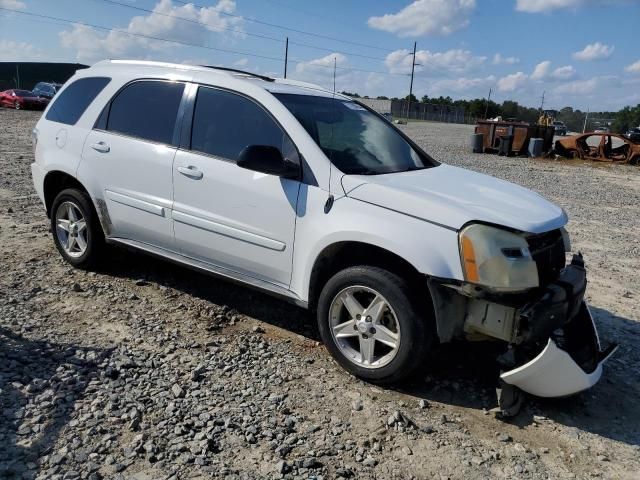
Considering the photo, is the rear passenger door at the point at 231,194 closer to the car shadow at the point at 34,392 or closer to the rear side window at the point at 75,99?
the car shadow at the point at 34,392

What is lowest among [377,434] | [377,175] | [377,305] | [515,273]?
[377,434]

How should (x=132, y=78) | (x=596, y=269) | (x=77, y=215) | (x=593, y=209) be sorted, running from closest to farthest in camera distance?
(x=132, y=78)
(x=77, y=215)
(x=596, y=269)
(x=593, y=209)

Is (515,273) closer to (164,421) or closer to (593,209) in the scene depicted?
(164,421)

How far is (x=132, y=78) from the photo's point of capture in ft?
15.8

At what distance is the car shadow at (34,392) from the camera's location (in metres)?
2.76

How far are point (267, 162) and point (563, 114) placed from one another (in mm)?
84464

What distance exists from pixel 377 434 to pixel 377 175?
1.70 meters

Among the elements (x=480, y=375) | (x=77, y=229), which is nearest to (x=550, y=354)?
(x=480, y=375)

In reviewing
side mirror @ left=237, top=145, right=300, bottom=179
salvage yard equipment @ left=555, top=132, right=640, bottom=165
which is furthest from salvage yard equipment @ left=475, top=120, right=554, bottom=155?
side mirror @ left=237, top=145, right=300, bottom=179

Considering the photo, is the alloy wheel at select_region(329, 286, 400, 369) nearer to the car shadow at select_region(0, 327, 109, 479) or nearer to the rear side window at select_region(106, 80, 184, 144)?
the car shadow at select_region(0, 327, 109, 479)

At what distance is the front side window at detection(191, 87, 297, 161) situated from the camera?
4023 mm

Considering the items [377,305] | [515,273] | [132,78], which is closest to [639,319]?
[515,273]

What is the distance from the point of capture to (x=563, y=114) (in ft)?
258

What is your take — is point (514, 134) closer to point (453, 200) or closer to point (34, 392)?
point (453, 200)
